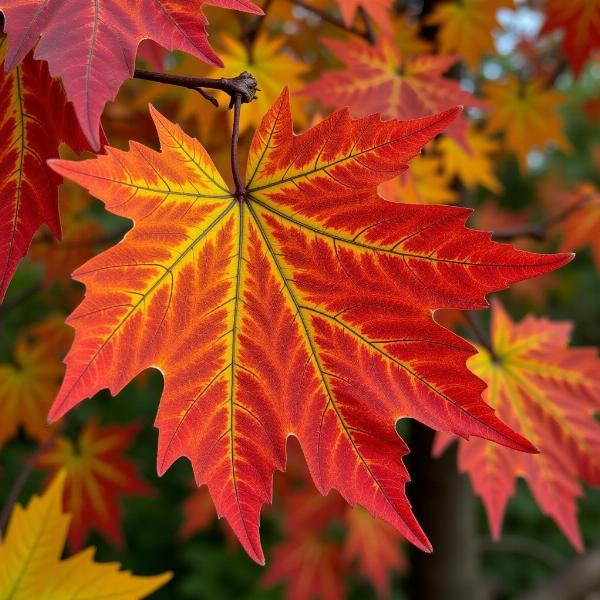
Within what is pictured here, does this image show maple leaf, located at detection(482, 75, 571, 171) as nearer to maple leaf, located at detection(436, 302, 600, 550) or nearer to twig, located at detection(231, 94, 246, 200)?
maple leaf, located at detection(436, 302, 600, 550)

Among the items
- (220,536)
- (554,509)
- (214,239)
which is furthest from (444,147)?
(220,536)

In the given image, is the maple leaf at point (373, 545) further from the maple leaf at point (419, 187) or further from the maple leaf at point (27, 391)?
the maple leaf at point (419, 187)

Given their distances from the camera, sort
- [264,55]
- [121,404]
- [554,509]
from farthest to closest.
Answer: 1. [121,404]
2. [264,55]
3. [554,509]

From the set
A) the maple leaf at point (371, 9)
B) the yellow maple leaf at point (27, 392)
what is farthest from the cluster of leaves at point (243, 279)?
the yellow maple leaf at point (27, 392)

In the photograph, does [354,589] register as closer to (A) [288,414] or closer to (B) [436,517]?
(B) [436,517]

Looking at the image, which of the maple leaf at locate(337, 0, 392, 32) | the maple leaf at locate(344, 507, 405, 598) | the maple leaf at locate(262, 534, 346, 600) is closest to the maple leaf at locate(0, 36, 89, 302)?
the maple leaf at locate(337, 0, 392, 32)
